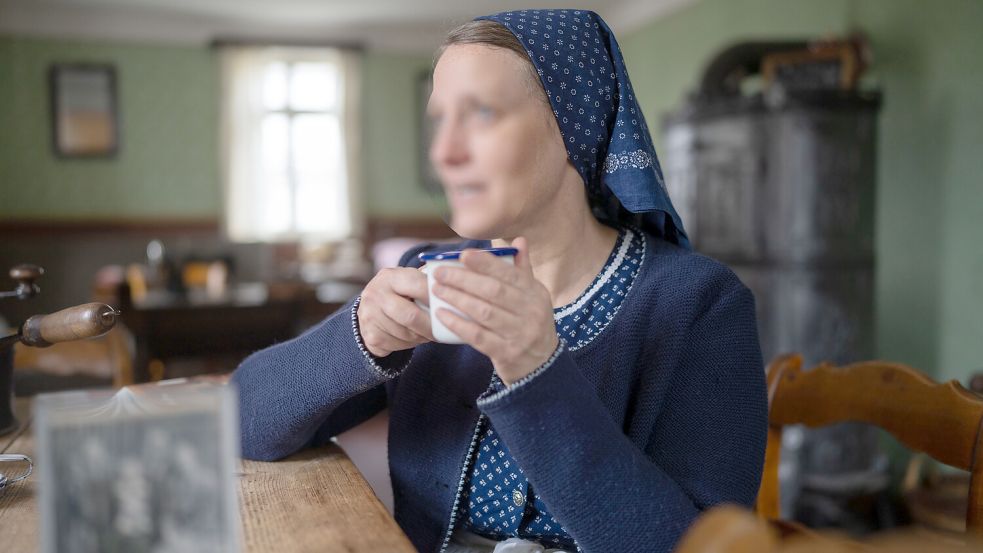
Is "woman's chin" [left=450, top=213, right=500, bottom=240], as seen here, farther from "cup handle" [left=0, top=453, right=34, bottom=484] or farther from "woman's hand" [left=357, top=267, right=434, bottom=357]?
"cup handle" [left=0, top=453, right=34, bottom=484]

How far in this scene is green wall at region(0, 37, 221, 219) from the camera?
6.73m

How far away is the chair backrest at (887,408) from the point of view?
1.01 m

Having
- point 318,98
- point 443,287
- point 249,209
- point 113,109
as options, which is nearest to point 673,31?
point 318,98

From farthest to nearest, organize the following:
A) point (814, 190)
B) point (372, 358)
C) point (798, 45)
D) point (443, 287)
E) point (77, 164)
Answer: point (77, 164)
point (798, 45)
point (814, 190)
point (372, 358)
point (443, 287)

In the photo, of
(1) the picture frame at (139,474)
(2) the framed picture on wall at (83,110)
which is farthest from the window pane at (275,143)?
(1) the picture frame at (139,474)

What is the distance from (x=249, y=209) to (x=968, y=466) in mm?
7035

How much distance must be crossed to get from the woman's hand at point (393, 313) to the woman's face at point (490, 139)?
190 millimetres

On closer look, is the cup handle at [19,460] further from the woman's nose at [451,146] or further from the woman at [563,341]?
the woman's nose at [451,146]

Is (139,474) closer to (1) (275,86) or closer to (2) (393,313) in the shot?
(2) (393,313)

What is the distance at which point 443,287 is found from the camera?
2.22 feet

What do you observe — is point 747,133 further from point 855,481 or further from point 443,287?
point 443,287

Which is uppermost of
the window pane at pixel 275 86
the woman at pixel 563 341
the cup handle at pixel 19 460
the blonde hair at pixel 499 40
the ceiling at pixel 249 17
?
the ceiling at pixel 249 17

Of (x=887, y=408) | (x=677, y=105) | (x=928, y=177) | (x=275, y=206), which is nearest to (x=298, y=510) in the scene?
(x=887, y=408)

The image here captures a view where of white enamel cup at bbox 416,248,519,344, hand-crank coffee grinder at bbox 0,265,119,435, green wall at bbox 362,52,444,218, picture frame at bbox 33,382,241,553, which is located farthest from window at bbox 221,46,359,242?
picture frame at bbox 33,382,241,553
